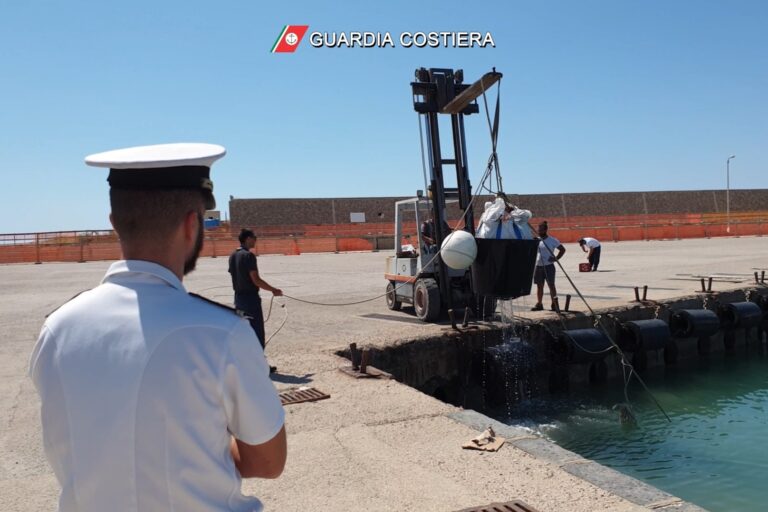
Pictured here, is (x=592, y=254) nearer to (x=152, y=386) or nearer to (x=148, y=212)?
(x=148, y=212)

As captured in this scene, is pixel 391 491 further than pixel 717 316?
No

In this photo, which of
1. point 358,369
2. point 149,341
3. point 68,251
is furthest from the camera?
point 68,251

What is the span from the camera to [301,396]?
20.6 feet

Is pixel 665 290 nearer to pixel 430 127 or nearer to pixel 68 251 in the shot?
pixel 430 127

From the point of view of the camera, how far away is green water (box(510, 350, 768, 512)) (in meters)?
6.67

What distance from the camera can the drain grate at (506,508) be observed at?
369 centimetres

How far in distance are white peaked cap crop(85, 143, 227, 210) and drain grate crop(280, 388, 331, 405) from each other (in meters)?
4.72

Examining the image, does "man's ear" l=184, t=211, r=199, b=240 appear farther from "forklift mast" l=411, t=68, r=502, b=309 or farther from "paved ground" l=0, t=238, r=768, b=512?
"forklift mast" l=411, t=68, r=502, b=309

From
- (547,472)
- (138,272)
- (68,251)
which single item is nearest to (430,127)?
(547,472)

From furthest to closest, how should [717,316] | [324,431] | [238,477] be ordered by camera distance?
[717,316] → [324,431] → [238,477]

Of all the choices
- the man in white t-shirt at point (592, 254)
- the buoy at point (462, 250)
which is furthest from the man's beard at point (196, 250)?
the man in white t-shirt at point (592, 254)

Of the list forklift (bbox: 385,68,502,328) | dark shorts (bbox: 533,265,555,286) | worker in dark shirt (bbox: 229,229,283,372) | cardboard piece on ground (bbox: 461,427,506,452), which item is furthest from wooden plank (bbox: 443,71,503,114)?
cardboard piece on ground (bbox: 461,427,506,452)

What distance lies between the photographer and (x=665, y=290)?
14.3m

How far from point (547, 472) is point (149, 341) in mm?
3530
